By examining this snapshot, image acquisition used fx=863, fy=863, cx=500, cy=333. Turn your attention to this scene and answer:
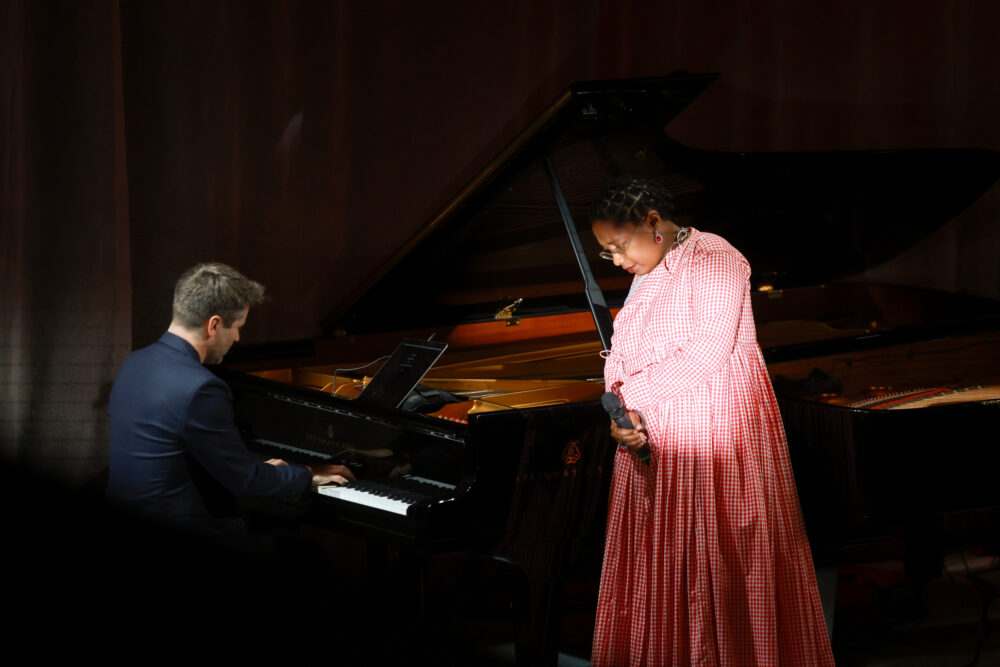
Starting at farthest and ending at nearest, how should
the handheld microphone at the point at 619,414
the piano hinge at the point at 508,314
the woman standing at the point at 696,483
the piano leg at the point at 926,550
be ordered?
1. the piano hinge at the point at 508,314
2. the piano leg at the point at 926,550
3. the woman standing at the point at 696,483
4. the handheld microphone at the point at 619,414

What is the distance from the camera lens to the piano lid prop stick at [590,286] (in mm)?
2398

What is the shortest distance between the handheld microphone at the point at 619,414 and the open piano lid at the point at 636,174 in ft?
2.85

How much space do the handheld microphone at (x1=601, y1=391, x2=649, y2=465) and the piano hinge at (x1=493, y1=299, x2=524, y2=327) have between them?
128cm

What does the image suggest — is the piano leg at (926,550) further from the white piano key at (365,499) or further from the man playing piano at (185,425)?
the man playing piano at (185,425)

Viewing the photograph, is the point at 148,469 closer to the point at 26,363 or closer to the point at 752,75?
the point at 26,363

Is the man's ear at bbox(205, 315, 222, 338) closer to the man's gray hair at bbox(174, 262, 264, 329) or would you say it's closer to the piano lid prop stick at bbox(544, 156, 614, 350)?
the man's gray hair at bbox(174, 262, 264, 329)

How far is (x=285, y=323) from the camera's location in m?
4.17

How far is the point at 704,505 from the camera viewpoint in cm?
201

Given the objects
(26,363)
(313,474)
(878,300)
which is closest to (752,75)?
(878,300)

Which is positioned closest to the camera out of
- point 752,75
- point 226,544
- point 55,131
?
point 226,544

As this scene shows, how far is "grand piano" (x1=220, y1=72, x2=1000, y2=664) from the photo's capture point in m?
2.12

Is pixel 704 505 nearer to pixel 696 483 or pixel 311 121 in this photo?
pixel 696 483

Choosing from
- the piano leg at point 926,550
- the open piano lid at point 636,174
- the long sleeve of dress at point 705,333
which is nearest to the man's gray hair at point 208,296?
the open piano lid at point 636,174

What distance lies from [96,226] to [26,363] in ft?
2.11
